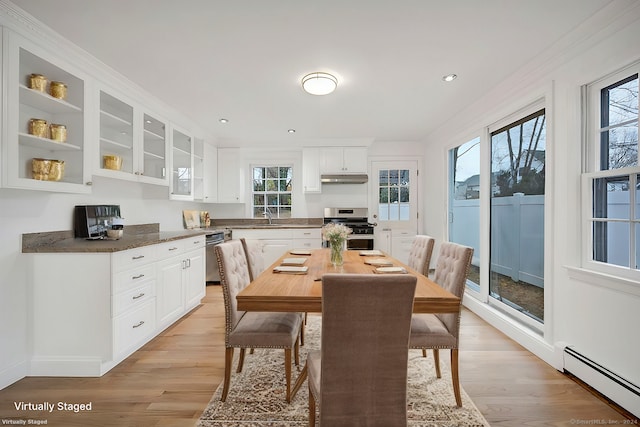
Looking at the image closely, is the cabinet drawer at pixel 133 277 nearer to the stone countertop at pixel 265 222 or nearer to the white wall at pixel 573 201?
the stone countertop at pixel 265 222

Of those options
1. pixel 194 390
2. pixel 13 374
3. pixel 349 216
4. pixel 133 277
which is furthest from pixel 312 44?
pixel 349 216

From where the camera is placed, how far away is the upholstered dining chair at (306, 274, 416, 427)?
1096 millimetres

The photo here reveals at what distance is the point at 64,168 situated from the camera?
2.18 m

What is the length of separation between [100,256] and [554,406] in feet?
10.2

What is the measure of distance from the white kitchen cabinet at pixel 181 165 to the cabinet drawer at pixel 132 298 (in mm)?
1409

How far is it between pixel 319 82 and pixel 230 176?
10.1 ft

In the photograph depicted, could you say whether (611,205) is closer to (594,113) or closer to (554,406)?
(594,113)

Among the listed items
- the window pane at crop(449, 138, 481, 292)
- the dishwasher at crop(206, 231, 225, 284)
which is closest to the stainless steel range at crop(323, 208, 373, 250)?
the window pane at crop(449, 138, 481, 292)

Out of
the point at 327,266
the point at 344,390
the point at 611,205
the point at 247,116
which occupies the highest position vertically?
the point at 247,116

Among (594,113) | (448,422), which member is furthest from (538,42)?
(448,422)

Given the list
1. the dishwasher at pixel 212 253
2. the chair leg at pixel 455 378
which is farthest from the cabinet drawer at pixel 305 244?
the chair leg at pixel 455 378

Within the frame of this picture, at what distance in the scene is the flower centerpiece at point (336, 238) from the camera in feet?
7.07

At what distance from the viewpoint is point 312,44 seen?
6.97 ft

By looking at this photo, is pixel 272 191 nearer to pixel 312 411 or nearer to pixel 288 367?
pixel 288 367
